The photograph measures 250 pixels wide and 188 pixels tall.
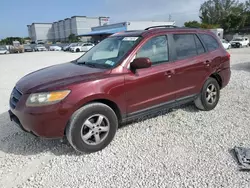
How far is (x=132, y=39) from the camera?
3.57 m

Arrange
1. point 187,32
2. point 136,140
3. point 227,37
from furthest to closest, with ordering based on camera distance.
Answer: point 227,37 < point 187,32 < point 136,140

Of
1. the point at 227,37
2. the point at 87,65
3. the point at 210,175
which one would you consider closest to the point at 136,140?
the point at 210,175

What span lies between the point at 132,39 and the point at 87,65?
2.93 ft

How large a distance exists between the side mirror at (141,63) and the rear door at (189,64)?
77 centimetres

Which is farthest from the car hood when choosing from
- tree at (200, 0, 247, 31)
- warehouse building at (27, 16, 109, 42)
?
warehouse building at (27, 16, 109, 42)

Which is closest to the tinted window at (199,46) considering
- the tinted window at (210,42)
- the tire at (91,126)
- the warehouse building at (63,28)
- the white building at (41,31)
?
the tinted window at (210,42)

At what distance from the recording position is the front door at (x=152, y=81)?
3.26 metres

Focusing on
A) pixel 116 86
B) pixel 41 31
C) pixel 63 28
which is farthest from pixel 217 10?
pixel 41 31

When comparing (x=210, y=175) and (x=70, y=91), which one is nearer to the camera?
(x=210, y=175)

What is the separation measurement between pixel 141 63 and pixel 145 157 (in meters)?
1.36

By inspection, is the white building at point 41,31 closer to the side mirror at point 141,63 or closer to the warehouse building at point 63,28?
the warehouse building at point 63,28

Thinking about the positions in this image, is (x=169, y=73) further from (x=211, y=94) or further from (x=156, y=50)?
(x=211, y=94)

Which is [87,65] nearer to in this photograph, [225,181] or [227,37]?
[225,181]

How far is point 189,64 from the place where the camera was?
388 cm
